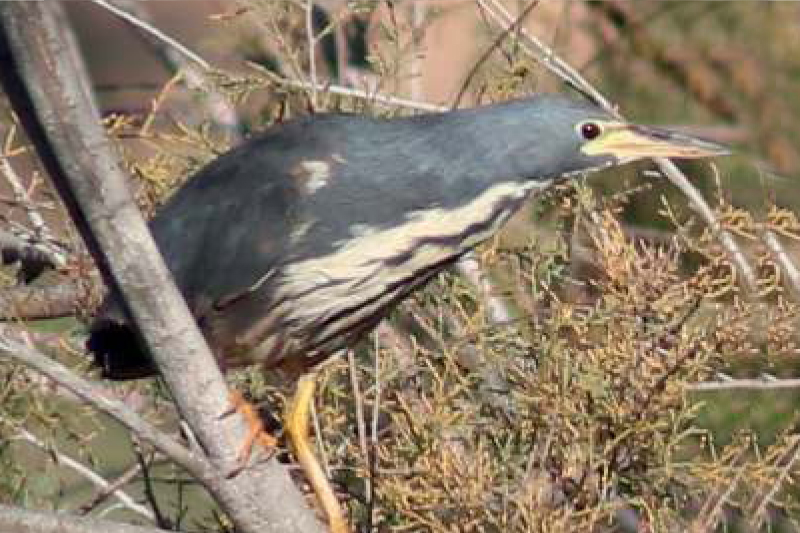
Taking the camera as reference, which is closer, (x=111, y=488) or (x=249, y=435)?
(x=249, y=435)

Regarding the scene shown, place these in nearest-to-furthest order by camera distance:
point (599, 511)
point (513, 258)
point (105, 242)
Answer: point (105, 242) → point (599, 511) → point (513, 258)

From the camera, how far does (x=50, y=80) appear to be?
1566 mm

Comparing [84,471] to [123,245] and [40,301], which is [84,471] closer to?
[40,301]

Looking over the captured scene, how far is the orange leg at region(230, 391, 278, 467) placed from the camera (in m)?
1.83

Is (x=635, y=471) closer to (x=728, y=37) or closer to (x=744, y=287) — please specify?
(x=744, y=287)

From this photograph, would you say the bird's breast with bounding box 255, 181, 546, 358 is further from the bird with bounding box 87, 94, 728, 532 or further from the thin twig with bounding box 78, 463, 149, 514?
the thin twig with bounding box 78, 463, 149, 514

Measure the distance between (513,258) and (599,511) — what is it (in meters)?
0.41

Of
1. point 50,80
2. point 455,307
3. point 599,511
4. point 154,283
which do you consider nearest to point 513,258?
point 455,307

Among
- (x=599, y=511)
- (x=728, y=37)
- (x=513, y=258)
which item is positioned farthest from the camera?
(x=728, y=37)

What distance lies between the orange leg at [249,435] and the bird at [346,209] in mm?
96

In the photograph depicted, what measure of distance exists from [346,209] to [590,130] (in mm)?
259

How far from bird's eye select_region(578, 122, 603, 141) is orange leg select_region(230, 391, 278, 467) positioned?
1.40ft

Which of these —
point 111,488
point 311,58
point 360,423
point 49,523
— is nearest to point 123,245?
point 49,523

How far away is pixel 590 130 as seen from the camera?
2.15m
